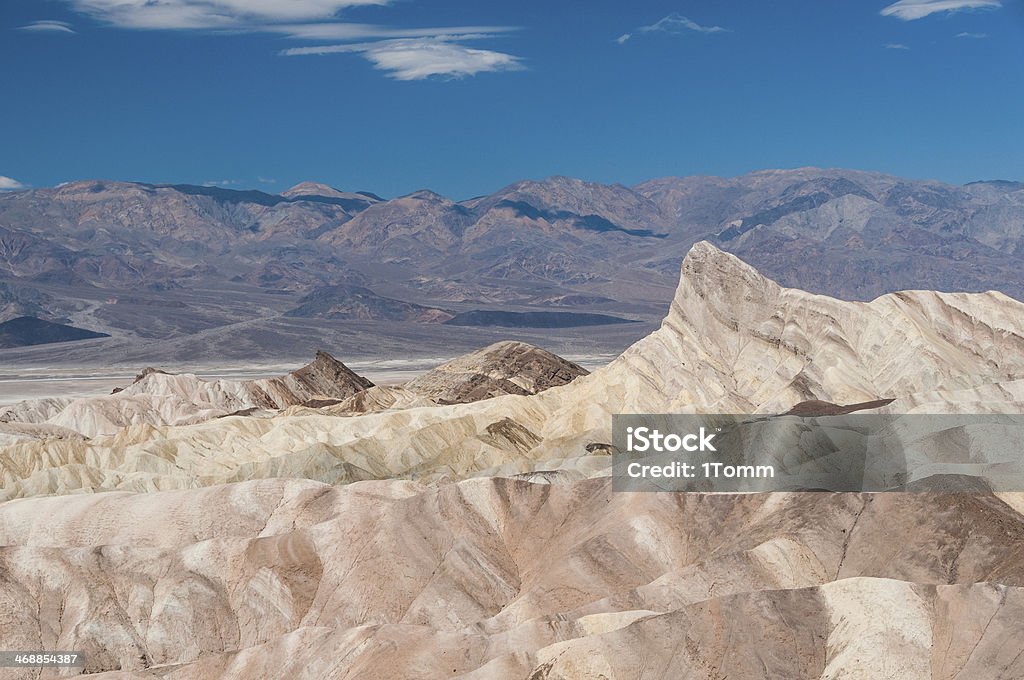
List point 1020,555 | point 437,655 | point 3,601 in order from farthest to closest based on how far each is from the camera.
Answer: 1. point 3,601
2. point 1020,555
3. point 437,655

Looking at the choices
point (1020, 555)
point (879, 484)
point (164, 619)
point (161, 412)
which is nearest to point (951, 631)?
point (1020, 555)

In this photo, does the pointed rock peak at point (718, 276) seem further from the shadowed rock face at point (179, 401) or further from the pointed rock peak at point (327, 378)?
the pointed rock peak at point (327, 378)

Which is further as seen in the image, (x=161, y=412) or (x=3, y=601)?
(x=161, y=412)

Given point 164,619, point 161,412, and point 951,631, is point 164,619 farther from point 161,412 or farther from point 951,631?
point 161,412

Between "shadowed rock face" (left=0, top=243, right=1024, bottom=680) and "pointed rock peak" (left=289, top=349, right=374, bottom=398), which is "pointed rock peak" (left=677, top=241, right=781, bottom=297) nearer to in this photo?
"shadowed rock face" (left=0, top=243, right=1024, bottom=680)

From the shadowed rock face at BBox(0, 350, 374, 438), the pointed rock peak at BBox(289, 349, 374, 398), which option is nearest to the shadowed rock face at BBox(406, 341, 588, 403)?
the pointed rock peak at BBox(289, 349, 374, 398)

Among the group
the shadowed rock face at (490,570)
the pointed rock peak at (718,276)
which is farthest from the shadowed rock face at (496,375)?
the shadowed rock face at (490,570)

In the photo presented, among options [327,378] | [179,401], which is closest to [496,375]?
[327,378]
